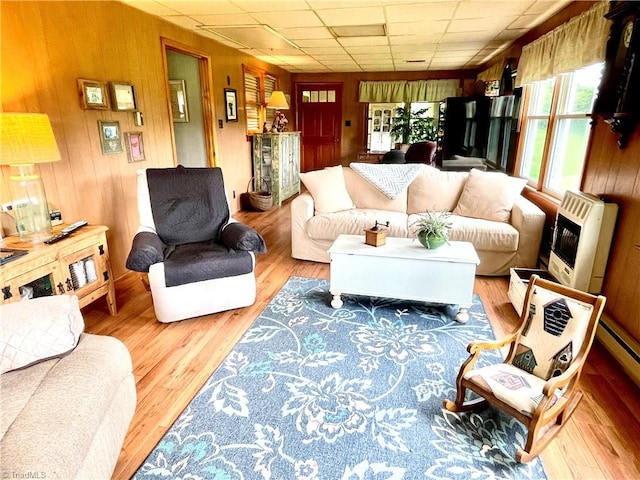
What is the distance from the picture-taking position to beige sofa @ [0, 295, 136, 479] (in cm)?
101

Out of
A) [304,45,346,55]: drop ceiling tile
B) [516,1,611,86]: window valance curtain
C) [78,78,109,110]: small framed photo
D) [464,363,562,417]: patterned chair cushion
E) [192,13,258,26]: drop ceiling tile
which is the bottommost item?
[464,363,562,417]: patterned chair cushion

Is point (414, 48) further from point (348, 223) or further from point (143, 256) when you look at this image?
point (143, 256)

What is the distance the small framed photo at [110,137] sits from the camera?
295 centimetres

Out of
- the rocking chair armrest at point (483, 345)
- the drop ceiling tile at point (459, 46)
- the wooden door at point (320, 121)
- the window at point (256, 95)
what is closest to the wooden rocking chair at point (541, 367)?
the rocking chair armrest at point (483, 345)

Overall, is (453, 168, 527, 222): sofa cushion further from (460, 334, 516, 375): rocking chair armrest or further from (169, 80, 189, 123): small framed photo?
(169, 80, 189, 123): small framed photo

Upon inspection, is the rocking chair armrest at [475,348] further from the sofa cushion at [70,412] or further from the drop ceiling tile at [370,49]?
the drop ceiling tile at [370,49]

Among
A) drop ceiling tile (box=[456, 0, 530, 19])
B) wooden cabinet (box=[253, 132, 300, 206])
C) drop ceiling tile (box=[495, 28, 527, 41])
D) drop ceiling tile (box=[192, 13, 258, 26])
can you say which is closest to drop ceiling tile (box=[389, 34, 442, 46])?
drop ceiling tile (box=[495, 28, 527, 41])

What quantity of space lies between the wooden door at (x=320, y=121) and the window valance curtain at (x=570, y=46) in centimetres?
452

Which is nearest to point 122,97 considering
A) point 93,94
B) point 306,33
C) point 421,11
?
point 93,94

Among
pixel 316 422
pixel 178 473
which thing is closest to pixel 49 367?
pixel 178 473

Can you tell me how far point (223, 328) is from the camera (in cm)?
251

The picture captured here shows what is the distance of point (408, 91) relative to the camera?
7.38 m

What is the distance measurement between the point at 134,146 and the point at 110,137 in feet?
0.98

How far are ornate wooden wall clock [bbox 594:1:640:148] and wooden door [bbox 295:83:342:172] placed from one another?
590 cm
